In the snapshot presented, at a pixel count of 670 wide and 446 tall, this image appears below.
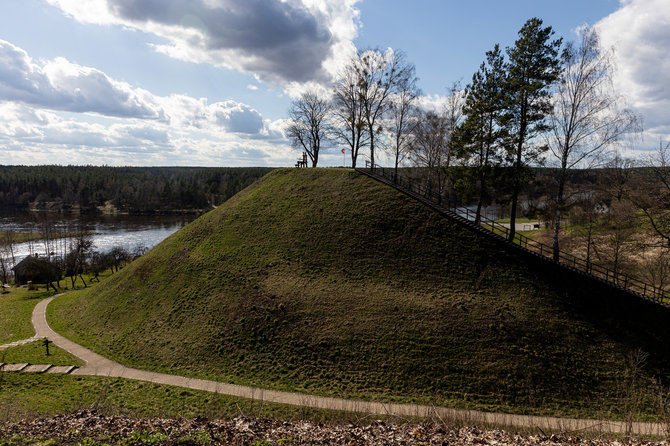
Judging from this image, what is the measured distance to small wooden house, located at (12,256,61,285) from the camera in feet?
142

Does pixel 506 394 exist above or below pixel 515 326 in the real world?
below

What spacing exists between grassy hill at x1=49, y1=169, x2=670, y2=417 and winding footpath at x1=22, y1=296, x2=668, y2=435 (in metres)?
0.63

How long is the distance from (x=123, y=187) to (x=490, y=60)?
144958mm

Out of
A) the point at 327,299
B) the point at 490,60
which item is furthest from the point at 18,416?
the point at 490,60

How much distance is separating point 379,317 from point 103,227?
92.2 meters

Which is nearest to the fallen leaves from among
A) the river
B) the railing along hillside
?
the railing along hillside

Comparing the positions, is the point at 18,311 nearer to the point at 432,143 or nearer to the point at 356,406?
the point at 356,406

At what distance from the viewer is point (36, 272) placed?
44.7 m

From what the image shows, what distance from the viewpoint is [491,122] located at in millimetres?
25312

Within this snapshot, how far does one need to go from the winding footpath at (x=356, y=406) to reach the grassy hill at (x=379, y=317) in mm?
632

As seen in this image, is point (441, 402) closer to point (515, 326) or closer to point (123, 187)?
point (515, 326)

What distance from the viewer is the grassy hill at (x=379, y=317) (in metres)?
Result: 15.7

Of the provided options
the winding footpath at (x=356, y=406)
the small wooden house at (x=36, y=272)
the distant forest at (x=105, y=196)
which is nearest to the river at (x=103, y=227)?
the small wooden house at (x=36, y=272)

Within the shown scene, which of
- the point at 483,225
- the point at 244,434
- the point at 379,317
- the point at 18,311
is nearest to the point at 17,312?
the point at 18,311
